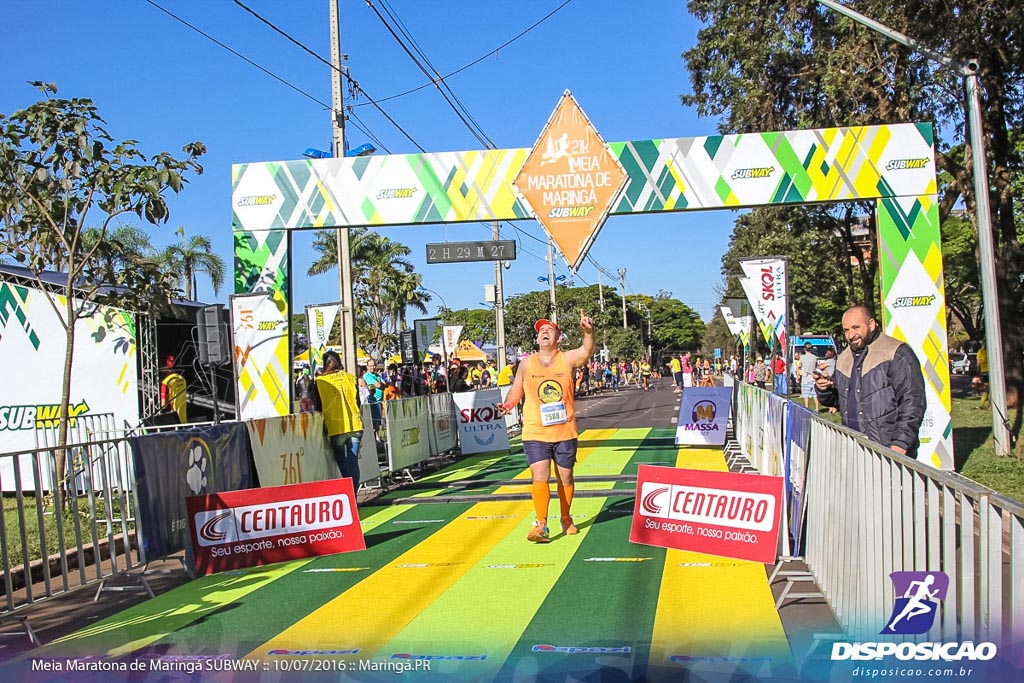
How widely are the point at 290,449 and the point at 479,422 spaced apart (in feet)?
24.2

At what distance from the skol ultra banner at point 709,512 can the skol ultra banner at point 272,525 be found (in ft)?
8.95

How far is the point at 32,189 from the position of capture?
1027 cm

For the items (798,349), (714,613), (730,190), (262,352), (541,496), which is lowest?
(714,613)

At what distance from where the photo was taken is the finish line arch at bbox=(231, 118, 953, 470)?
1252cm

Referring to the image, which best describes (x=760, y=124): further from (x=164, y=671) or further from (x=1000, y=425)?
(x=164, y=671)

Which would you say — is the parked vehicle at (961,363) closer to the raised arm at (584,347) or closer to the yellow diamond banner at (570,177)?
the yellow diamond banner at (570,177)

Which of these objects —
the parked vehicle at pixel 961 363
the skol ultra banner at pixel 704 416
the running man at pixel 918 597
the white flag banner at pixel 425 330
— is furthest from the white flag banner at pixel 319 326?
the parked vehicle at pixel 961 363

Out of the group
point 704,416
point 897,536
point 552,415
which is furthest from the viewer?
point 704,416

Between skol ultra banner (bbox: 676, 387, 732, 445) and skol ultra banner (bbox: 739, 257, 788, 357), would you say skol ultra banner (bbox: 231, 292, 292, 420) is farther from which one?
skol ultra banner (bbox: 739, 257, 788, 357)

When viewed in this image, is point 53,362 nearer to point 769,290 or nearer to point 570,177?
point 570,177

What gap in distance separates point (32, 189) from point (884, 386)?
902 cm

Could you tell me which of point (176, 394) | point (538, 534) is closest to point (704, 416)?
point (538, 534)

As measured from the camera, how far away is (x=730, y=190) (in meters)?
12.6

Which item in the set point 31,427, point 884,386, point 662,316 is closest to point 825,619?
point 884,386
